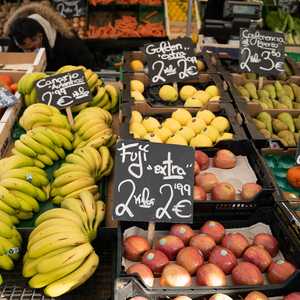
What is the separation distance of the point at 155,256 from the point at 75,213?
537 mm

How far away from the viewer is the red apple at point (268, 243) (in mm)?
1391

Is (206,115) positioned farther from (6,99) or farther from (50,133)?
(6,99)

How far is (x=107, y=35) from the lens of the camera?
17.8 ft

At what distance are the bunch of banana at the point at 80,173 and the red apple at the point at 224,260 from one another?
2.96ft

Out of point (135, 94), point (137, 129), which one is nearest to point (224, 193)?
point (137, 129)

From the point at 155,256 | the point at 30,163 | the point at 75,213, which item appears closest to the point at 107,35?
the point at 30,163

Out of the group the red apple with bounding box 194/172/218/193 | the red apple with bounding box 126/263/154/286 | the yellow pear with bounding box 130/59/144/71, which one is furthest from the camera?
the yellow pear with bounding box 130/59/144/71

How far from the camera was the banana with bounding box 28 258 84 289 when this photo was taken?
4.26 ft

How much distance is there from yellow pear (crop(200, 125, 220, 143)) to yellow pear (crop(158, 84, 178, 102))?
0.60m

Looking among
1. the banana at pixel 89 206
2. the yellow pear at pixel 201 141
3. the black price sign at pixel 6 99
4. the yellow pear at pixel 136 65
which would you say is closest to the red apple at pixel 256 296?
the banana at pixel 89 206

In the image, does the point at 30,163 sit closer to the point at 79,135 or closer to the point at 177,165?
the point at 79,135

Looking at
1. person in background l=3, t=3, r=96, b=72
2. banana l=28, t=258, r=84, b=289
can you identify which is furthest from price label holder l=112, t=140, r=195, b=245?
person in background l=3, t=3, r=96, b=72

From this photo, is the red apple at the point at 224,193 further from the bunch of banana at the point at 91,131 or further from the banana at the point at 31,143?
the banana at the point at 31,143

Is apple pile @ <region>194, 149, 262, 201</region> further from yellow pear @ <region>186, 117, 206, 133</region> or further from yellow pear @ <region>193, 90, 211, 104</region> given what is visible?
yellow pear @ <region>193, 90, 211, 104</region>
